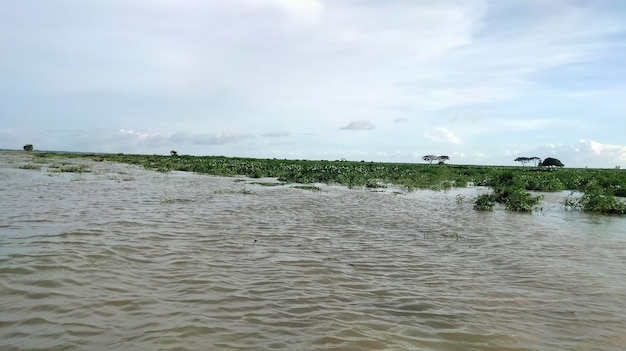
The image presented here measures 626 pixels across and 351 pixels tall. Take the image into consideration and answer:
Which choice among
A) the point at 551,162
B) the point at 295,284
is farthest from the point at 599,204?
the point at 551,162

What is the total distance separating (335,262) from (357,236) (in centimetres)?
328

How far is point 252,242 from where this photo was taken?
10.2 m

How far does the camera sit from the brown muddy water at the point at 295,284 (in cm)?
491

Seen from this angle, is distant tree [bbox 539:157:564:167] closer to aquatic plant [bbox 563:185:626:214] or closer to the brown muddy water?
aquatic plant [bbox 563:185:626:214]

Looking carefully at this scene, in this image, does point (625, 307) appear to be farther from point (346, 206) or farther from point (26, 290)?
point (346, 206)

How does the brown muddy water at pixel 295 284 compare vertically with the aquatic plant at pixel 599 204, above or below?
below

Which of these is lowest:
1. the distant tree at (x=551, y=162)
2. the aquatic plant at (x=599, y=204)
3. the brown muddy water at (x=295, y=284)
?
the brown muddy water at (x=295, y=284)

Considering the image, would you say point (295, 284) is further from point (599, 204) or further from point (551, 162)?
point (551, 162)

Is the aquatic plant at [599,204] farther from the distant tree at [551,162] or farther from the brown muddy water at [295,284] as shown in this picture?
the distant tree at [551,162]

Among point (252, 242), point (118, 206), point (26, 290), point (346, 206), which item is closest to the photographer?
point (26, 290)

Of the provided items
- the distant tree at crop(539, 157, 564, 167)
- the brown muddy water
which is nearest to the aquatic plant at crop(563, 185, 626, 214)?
the brown muddy water

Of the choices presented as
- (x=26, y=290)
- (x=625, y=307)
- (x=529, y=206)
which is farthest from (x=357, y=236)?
(x=529, y=206)

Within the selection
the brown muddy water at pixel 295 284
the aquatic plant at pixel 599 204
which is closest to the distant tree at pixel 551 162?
the aquatic plant at pixel 599 204

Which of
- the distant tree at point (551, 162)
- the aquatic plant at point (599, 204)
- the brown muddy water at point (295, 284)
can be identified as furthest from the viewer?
the distant tree at point (551, 162)
